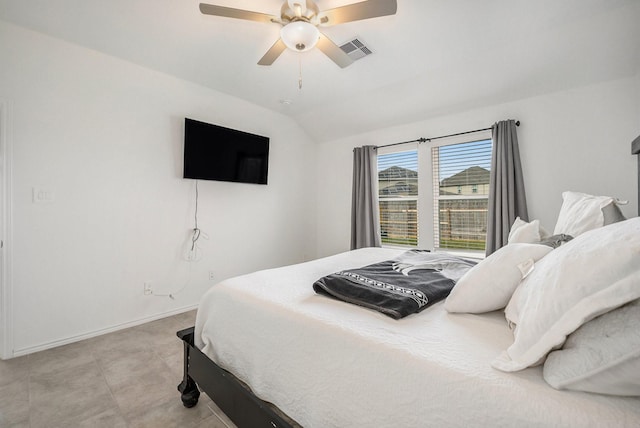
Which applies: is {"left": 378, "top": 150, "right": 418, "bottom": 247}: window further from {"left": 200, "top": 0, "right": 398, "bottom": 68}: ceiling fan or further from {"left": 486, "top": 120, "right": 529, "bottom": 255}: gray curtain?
{"left": 200, "top": 0, "right": 398, "bottom": 68}: ceiling fan

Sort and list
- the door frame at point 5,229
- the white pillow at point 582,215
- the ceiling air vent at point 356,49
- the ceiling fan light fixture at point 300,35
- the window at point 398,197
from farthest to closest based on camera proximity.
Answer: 1. the window at point 398,197
2. the ceiling air vent at point 356,49
3. the door frame at point 5,229
4. the ceiling fan light fixture at point 300,35
5. the white pillow at point 582,215

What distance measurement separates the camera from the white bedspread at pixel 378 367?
63 cm

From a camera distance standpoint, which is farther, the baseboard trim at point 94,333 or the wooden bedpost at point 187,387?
the baseboard trim at point 94,333

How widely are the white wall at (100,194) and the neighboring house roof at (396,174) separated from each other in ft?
7.02

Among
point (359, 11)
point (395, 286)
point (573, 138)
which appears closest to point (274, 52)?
point (359, 11)

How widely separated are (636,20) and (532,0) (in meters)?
0.90

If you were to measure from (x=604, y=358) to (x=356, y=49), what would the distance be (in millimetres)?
2632

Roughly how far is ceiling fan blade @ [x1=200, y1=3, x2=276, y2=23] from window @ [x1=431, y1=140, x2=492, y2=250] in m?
2.63

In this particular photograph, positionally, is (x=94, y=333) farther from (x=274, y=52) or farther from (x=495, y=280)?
(x=495, y=280)

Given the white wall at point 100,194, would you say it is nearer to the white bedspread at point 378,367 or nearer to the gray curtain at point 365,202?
the gray curtain at point 365,202

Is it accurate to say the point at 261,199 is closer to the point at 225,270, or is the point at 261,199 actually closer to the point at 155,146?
the point at 225,270

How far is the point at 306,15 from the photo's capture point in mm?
1839

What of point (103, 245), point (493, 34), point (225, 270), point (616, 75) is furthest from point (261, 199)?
point (616, 75)

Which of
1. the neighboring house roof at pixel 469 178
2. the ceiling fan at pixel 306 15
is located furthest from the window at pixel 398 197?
the ceiling fan at pixel 306 15
